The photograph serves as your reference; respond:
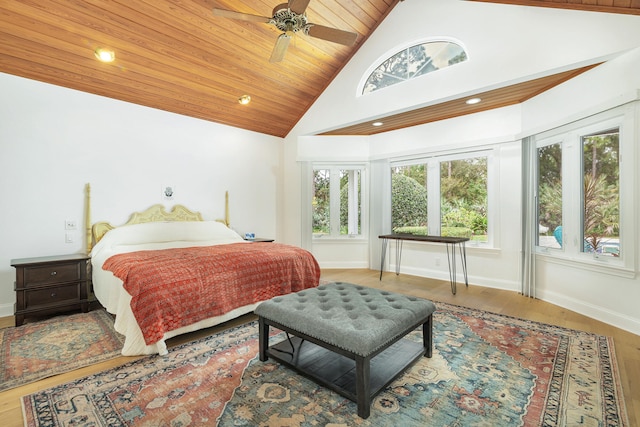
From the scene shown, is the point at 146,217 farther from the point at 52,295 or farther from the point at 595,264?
the point at 595,264

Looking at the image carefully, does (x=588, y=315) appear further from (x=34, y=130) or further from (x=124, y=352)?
(x=34, y=130)

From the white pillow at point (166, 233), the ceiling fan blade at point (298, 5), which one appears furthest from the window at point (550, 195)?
the white pillow at point (166, 233)

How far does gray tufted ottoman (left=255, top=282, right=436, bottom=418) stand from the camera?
66.0 inches

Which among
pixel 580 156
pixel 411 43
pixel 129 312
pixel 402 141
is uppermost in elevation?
pixel 411 43

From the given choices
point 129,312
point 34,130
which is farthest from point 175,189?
point 129,312

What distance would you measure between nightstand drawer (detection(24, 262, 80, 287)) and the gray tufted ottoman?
2.33 metres

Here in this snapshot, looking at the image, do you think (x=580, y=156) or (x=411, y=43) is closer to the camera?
(x=580, y=156)

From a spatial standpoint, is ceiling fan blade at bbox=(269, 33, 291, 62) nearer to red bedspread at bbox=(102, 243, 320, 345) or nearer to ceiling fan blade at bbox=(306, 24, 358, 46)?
ceiling fan blade at bbox=(306, 24, 358, 46)

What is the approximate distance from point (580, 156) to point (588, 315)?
1688mm

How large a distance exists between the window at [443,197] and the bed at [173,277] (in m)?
2.38

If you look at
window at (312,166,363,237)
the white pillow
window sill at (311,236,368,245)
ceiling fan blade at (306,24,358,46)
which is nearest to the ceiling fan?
ceiling fan blade at (306,24,358,46)

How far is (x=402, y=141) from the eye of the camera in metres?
5.25

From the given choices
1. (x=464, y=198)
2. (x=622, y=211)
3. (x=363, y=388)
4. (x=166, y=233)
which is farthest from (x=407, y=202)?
(x=363, y=388)

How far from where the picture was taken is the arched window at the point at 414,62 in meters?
3.69
